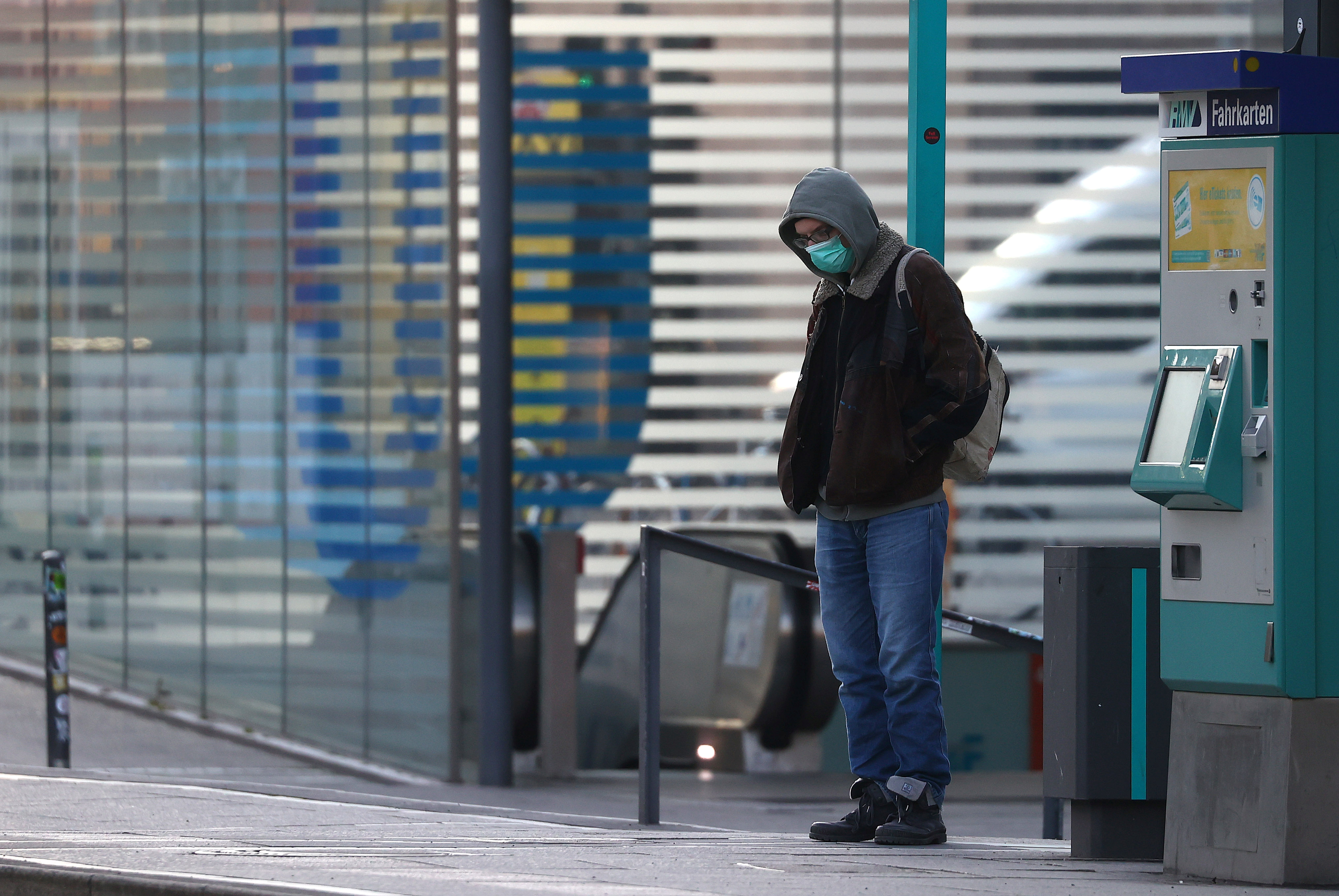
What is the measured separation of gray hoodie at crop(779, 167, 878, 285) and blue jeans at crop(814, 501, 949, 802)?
27.7 inches

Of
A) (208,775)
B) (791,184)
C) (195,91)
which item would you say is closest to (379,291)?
(195,91)

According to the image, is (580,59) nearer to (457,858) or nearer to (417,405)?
(417,405)

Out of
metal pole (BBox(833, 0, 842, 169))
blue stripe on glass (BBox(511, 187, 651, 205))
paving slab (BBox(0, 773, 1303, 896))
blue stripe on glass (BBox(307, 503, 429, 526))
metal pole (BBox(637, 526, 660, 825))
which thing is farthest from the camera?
metal pole (BBox(833, 0, 842, 169))

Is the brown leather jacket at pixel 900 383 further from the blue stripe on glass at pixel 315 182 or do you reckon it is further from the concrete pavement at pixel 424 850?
the blue stripe on glass at pixel 315 182

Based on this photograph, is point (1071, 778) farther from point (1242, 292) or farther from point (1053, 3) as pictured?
point (1053, 3)

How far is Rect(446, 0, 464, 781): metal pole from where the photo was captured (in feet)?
30.6

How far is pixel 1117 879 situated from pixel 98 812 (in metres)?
3.16

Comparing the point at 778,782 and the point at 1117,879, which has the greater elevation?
the point at 1117,879

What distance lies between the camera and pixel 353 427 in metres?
9.79

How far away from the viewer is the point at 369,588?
9727 mm

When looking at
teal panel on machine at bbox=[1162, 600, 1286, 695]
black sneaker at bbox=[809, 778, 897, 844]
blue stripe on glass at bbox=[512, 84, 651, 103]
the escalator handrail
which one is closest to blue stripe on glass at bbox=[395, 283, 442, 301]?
blue stripe on glass at bbox=[512, 84, 651, 103]

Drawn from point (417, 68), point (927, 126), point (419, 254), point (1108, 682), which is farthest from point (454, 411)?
point (1108, 682)

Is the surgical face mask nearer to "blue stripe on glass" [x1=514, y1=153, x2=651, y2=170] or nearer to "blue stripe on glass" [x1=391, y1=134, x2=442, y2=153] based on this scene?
"blue stripe on glass" [x1=391, y1=134, x2=442, y2=153]

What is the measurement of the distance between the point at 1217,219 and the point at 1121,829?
1.69 metres
